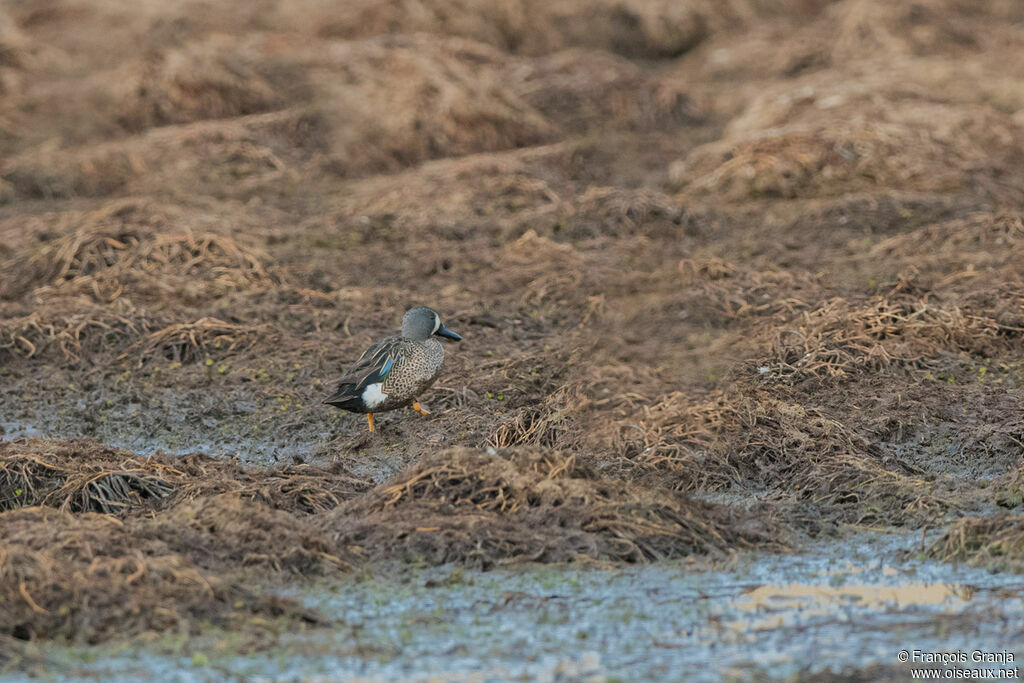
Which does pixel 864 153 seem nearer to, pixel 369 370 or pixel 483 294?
pixel 483 294

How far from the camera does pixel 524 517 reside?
20.7 ft

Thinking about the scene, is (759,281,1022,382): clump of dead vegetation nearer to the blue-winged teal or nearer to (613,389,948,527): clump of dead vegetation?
(613,389,948,527): clump of dead vegetation

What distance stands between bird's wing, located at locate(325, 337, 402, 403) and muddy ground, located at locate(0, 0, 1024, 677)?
0.40 metres

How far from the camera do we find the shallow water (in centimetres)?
487

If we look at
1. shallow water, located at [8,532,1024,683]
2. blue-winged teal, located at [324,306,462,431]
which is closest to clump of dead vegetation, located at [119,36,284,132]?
blue-winged teal, located at [324,306,462,431]

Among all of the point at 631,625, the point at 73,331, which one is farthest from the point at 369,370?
the point at 631,625

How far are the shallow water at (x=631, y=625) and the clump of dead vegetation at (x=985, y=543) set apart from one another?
0.11 metres

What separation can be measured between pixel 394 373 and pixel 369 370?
0.16 meters

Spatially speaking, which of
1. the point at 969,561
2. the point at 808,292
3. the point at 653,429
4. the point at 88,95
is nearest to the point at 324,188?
the point at 88,95

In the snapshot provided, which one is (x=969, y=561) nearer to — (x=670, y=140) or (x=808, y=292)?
(x=808, y=292)

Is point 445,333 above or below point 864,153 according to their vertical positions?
above

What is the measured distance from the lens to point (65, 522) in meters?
6.08

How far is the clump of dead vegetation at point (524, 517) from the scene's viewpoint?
19.9 ft

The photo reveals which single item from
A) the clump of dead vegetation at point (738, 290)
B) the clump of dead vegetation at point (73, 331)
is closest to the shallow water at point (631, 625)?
the clump of dead vegetation at point (738, 290)
